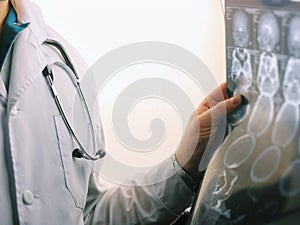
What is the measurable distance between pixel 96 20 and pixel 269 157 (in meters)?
0.82

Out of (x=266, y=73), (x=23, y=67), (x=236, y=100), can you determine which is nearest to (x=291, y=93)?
(x=266, y=73)

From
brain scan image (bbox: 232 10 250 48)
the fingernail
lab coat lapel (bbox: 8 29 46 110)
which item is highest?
brain scan image (bbox: 232 10 250 48)

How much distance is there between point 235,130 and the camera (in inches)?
27.0

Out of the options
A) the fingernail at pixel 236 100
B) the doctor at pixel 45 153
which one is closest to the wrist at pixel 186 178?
the doctor at pixel 45 153

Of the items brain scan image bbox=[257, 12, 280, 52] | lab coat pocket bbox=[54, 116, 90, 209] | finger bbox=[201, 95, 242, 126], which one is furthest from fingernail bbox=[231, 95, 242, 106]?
lab coat pocket bbox=[54, 116, 90, 209]

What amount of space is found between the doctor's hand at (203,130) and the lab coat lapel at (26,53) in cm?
31

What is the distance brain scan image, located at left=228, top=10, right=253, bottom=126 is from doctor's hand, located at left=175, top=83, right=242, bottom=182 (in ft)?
0.14

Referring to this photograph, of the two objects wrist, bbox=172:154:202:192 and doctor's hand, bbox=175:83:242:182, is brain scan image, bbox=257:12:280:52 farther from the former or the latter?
wrist, bbox=172:154:202:192

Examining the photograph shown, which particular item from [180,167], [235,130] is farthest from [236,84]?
[180,167]

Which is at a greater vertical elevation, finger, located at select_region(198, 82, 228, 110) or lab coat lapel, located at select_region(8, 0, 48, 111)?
lab coat lapel, located at select_region(8, 0, 48, 111)

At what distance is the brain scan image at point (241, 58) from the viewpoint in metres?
0.62

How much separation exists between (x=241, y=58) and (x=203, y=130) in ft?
0.78

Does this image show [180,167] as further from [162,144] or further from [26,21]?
[26,21]

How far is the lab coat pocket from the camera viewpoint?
0.88 m
